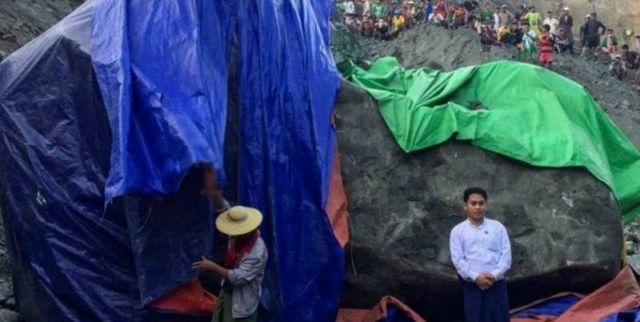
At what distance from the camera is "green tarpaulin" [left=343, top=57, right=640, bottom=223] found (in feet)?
19.8

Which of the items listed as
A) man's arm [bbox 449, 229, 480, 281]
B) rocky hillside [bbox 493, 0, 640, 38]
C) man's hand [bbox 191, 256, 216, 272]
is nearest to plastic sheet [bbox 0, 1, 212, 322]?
man's hand [bbox 191, 256, 216, 272]

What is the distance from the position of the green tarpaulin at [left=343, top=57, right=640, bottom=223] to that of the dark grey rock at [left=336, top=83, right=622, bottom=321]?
0.10m

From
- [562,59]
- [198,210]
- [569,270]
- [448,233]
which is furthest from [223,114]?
[562,59]

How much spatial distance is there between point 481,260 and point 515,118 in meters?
1.45

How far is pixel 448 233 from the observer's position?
5.98 m

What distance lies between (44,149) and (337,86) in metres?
2.04

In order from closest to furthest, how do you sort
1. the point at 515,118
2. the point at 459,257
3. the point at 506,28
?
the point at 459,257 → the point at 515,118 → the point at 506,28

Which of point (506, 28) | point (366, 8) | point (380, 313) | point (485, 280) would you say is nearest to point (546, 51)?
point (506, 28)

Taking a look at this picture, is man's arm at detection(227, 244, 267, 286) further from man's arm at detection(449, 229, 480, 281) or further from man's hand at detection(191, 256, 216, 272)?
man's arm at detection(449, 229, 480, 281)

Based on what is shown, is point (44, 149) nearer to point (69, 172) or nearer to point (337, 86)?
point (69, 172)

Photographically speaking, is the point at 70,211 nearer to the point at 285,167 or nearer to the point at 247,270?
the point at 247,270

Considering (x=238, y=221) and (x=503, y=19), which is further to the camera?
(x=503, y=19)

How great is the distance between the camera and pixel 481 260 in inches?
203

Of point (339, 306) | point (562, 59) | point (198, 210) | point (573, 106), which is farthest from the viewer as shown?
point (562, 59)
